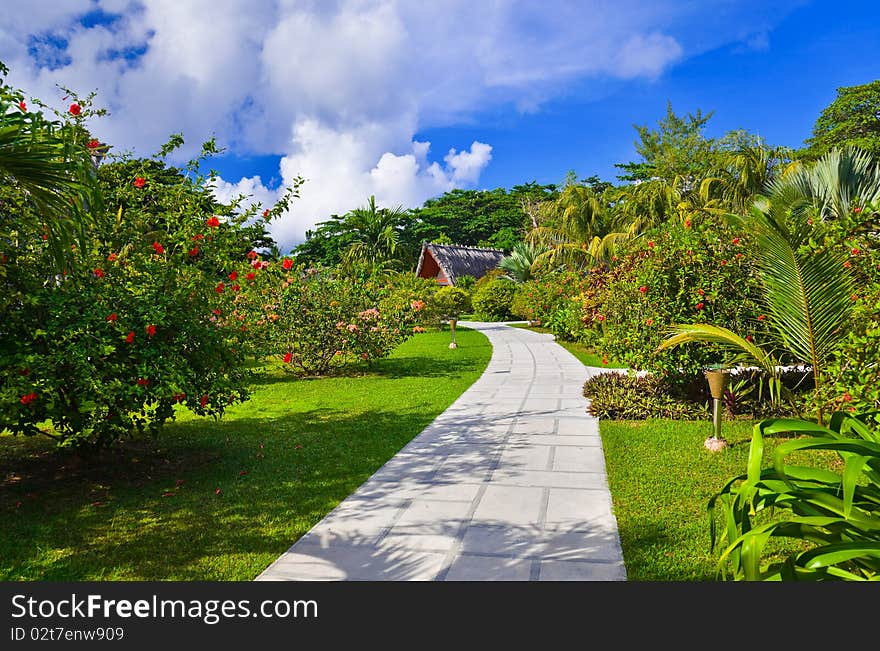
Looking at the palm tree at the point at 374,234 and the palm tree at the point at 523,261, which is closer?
the palm tree at the point at 523,261

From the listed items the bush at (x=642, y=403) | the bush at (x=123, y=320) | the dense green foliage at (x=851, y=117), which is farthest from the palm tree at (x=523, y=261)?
the bush at (x=123, y=320)

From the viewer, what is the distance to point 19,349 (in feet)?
13.4

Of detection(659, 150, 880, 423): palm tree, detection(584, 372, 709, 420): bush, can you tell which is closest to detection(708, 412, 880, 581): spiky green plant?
detection(659, 150, 880, 423): palm tree

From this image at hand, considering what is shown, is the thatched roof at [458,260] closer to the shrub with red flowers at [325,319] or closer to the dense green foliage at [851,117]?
the dense green foliage at [851,117]

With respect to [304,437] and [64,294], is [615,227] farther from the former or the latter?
[64,294]

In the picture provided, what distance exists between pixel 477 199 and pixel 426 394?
42.9m

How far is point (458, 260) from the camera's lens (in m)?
36.2

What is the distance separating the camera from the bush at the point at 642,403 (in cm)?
716

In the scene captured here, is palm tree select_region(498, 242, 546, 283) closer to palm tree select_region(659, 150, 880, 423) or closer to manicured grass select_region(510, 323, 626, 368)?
manicured grass select_region(510, 323, 626, 368)

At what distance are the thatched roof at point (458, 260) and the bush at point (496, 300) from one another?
532cm

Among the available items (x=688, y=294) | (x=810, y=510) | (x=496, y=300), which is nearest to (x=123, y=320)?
(x=810, y=510)

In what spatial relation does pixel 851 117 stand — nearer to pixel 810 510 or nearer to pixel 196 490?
pixel 810 510

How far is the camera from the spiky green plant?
1874 mm

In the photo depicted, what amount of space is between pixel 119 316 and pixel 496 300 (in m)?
24.4
